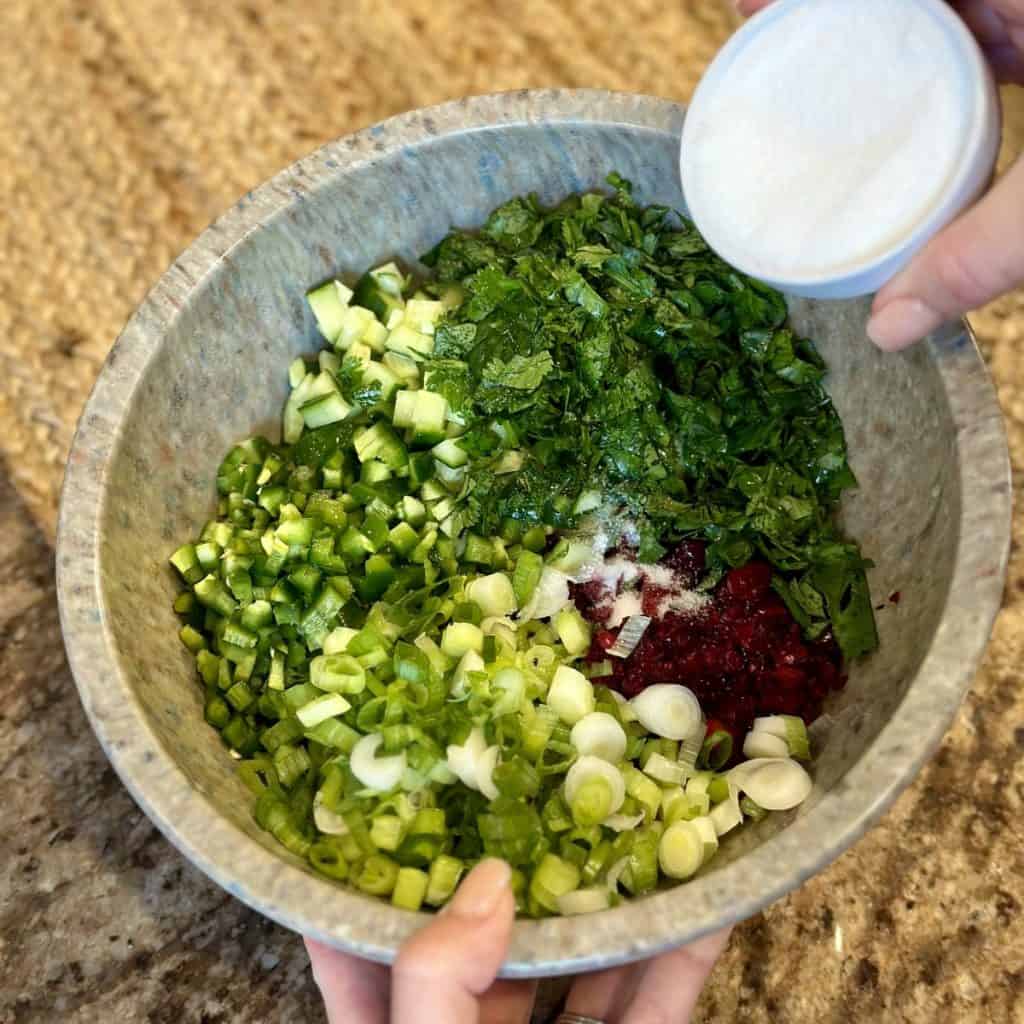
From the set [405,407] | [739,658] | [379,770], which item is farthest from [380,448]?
[739,658]

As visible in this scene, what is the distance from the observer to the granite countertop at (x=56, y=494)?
1.55 meters

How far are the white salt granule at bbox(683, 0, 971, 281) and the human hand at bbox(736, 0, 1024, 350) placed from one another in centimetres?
5

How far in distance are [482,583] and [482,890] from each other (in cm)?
48

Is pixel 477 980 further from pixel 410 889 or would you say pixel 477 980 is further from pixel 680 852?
pixel 680 852

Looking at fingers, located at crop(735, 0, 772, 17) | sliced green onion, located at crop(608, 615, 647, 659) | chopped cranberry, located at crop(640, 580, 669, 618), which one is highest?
fingers, located at crop(735, 0, 772, 17)

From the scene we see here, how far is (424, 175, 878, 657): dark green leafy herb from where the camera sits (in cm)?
155

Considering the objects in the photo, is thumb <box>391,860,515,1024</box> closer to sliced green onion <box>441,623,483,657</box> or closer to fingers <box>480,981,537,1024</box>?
fingers <box>480,981,537,1024</box>

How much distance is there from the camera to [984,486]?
129 cm

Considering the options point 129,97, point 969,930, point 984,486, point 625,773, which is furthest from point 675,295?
point 129,97

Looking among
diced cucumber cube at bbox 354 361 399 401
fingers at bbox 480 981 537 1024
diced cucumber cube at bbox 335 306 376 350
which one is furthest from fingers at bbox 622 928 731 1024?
diced cucumber cube at bbox 335 306 376 350

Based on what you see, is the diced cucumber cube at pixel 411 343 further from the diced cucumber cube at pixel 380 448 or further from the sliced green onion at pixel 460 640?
the sliced green onion at pixel 460 640

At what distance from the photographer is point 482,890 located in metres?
1.13

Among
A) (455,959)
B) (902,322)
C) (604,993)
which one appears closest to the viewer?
(455,959)

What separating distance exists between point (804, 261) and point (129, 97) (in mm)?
1692
